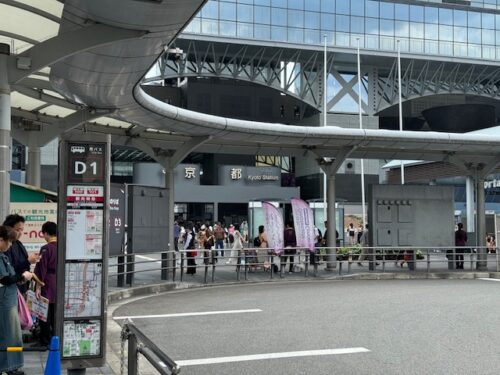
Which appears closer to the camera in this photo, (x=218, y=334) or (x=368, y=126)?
(x=218, y=334)

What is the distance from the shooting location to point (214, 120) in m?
15.4

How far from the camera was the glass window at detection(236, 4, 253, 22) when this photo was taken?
4828cm

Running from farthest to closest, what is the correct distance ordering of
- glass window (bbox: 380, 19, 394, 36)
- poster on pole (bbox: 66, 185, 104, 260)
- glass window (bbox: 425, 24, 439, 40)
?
glass window (bbox: 425, 24, 439, 40), glass window (bbox: 380, 19, 394, 36), poster on pole (bbox: 66, 185, 104, 260)

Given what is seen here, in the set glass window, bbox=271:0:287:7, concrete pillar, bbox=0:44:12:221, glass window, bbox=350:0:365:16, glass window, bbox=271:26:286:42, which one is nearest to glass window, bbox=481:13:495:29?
glass window, bbox=350:0:365:16

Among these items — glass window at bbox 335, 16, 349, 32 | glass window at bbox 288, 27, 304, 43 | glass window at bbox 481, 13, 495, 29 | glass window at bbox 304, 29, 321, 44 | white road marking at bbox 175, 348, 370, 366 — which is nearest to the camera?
white road marking at bbox 175, 348, 370, 366

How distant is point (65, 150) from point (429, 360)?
501cm

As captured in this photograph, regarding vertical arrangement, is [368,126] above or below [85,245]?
above

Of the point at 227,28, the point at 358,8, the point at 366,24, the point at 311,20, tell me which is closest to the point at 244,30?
the point at 227,28

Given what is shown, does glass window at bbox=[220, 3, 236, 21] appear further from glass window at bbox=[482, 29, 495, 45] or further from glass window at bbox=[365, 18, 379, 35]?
glass window at bbox=[482, 29, 495, 45]

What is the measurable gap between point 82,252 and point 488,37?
5845 centimetres

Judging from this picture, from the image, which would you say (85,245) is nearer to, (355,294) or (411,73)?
(355,294)

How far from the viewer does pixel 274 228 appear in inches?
722

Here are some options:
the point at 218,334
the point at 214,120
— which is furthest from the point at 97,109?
the point at 218,334

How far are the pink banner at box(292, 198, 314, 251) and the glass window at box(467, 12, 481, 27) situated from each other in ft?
147
